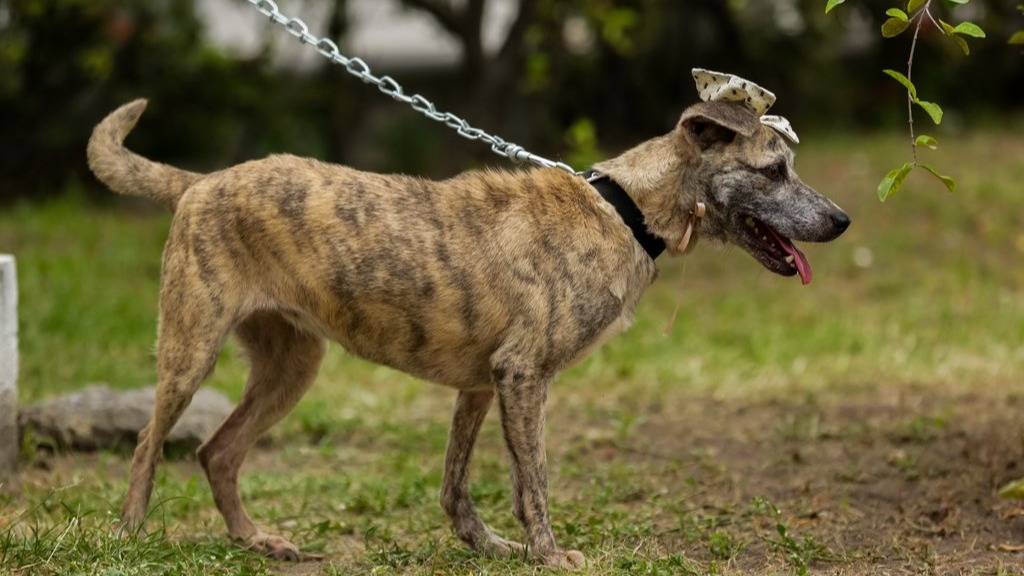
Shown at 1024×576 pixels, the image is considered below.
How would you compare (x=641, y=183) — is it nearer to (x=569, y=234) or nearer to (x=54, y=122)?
(x=569, y=234)

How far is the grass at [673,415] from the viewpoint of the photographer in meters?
5.43

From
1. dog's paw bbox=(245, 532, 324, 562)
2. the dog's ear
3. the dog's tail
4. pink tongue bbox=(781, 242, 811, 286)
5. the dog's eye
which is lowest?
dog's paw bbox=(245, 532, 324, 562)

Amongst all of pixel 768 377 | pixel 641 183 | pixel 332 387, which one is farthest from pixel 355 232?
pixel 768 377

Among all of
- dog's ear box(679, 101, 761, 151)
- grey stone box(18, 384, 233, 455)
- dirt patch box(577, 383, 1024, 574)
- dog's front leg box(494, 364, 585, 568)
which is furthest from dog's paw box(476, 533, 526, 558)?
grey stone box(18, 384, 233, 455)

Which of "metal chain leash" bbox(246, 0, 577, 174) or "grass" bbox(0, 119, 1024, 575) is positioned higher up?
"metal chain leash" bbox(246, 0, 577, 174)

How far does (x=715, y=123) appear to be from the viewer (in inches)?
209

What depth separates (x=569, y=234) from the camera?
533 cm

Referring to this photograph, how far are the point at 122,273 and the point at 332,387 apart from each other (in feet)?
8.62

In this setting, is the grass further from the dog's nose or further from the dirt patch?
the dog's nose

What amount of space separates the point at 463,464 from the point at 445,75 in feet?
33.2

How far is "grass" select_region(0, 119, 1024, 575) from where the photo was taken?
543cm

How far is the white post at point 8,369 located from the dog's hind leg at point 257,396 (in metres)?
1.20

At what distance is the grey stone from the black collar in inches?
104

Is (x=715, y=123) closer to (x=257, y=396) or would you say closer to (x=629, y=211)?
(x=629, y=211)
